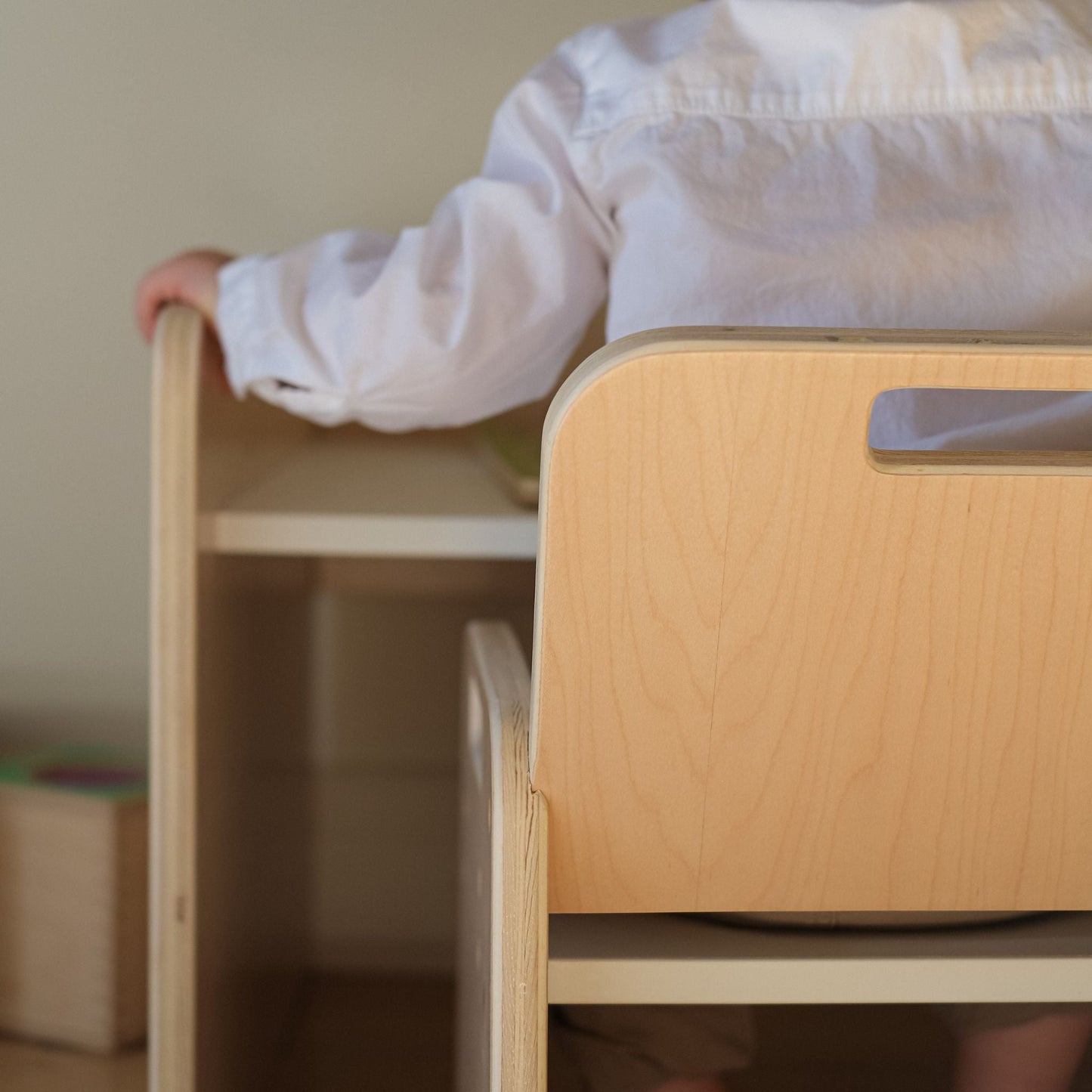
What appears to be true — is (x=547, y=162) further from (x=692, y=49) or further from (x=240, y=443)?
(x=240, y=443)

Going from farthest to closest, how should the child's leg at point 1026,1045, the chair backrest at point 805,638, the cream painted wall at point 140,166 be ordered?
the cream painted wall at point 140,166 → the child's leg at point 1026,1045 → the chair backrest at point 805,638

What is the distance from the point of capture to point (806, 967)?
580 mm

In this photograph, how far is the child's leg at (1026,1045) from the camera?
2.39 feet

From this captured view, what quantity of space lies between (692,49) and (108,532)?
3.19 ft

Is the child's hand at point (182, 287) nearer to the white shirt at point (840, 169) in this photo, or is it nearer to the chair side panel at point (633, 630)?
the white shirt at point (840, 169)

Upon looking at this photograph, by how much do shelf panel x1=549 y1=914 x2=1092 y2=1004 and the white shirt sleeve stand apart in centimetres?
37

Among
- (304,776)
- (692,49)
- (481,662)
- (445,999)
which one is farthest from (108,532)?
(692,49)

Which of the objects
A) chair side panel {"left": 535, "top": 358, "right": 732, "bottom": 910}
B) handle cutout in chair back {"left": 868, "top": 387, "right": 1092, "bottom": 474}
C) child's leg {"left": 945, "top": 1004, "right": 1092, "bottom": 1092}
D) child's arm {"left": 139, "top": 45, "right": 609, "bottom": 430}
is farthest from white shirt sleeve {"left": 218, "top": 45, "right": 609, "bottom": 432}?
child's leg {"left": 945, "top": 1004, "right": 1092, "bottom": 1092}

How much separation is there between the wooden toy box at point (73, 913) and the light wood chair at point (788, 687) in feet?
2.31

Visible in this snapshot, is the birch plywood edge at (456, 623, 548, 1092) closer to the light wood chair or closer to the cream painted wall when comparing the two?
the light wood chair

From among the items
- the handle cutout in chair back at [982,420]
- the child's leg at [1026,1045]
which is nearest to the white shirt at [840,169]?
the handle cutout in chair back at [982,420]

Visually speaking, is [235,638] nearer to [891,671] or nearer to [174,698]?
[174,698]

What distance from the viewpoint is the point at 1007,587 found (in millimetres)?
491

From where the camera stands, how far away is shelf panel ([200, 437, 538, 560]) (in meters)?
0.89
